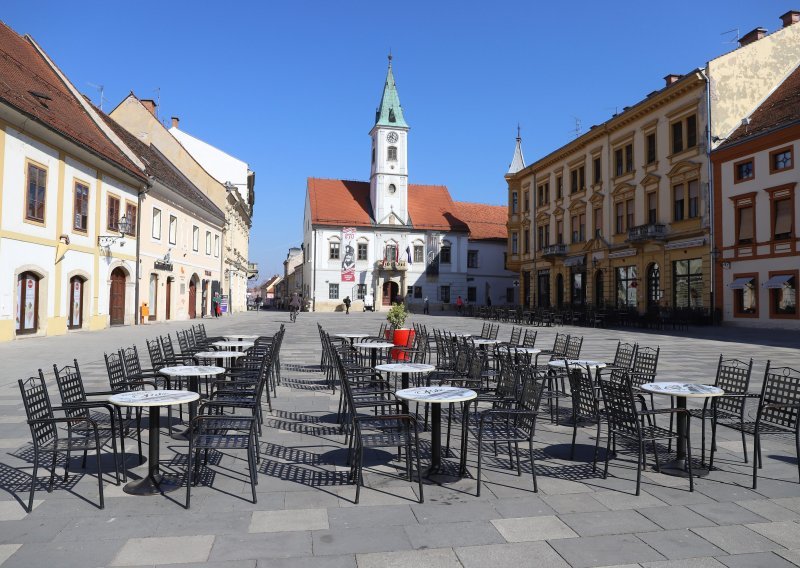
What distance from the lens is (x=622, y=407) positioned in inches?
206

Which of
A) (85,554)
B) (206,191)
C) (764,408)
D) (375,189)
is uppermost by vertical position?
(375,189)

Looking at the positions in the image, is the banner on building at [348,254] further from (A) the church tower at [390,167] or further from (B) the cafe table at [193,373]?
(B) the cafe table at [193,373]

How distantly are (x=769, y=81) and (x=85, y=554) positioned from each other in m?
35.6

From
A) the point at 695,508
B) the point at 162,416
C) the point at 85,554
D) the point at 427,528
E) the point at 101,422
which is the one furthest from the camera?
the point at 162,416

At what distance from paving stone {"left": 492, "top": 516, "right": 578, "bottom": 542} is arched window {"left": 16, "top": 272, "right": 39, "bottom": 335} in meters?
18.4

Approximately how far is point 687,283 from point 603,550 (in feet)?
96.0

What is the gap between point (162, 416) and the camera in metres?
7.88

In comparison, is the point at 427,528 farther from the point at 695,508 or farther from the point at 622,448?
the point at 622,448

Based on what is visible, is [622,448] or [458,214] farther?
[458,214]

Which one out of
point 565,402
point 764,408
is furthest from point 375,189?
point 764,408


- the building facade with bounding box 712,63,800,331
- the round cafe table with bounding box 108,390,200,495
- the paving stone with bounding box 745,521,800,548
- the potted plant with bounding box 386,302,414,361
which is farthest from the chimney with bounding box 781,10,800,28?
the round cafe table with bounding box 108,390,200,495

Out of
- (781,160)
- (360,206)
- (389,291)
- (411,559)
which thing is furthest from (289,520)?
(360,206)

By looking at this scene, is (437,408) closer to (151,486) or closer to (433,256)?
(151,486)

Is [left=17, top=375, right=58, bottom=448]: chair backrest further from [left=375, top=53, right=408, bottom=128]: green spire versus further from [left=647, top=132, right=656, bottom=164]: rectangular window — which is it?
[left=375, top=53, right=408, bottom=128]: green spire
